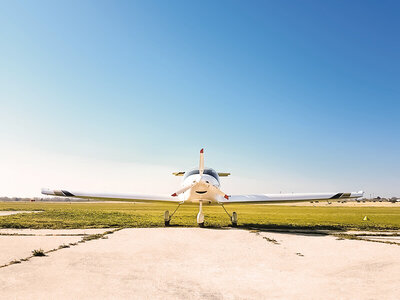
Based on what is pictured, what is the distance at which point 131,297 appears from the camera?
4078 mm

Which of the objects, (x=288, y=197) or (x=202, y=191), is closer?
(x=202, y=191)

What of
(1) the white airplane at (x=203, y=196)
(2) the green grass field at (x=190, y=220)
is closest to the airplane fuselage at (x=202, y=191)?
(1) the white airplane at (x=203, y=196)

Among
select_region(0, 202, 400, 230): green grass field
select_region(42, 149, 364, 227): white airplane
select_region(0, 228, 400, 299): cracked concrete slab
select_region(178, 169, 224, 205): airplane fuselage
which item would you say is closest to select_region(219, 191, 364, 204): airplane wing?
select_region(42, 149, 364, 227): white airplane

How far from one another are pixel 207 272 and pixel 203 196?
9.16 meters

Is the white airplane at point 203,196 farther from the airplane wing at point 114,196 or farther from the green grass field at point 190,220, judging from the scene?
the green grass field at point 190,220

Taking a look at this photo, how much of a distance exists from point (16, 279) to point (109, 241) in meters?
4.37

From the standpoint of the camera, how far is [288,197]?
16156mm

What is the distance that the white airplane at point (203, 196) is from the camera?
14547 millimetres

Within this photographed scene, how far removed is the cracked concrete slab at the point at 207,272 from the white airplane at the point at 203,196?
575 centimetres

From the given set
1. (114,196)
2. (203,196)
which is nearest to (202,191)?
(203,196)

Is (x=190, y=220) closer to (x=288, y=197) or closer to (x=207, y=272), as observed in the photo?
(x=288, y=197)

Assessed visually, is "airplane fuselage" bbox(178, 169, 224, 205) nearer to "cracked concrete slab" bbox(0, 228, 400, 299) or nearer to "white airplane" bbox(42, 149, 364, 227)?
"white airplane" bbox(42, 149, 364, 227)

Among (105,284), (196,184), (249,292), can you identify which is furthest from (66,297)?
(196,184)

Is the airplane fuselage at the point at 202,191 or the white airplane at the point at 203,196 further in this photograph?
the white airplane at the point at 203,196
